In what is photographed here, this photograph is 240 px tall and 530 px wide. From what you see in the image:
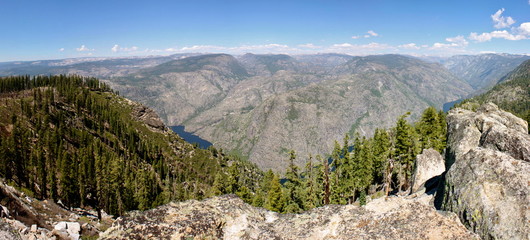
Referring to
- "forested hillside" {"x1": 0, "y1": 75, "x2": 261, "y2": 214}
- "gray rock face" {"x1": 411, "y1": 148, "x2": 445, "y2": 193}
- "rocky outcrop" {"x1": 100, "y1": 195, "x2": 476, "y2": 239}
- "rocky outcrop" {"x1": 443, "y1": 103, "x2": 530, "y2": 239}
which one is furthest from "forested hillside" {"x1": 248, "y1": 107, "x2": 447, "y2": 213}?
"rocky outcrop" {"x1": 100, "y1": 195, "x2": 476, "y2": 239}

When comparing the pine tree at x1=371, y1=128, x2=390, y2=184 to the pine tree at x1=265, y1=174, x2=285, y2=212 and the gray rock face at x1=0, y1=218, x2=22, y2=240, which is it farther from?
the gray rock face at x1=0, y1=218, x2=22, y2=240

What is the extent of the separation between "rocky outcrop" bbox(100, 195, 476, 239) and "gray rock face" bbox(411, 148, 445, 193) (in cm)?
3496

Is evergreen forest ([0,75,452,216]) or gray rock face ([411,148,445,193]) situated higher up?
gray rock face ([411,148,445,193])

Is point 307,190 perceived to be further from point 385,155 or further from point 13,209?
point 13,209

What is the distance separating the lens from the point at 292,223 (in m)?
12.8

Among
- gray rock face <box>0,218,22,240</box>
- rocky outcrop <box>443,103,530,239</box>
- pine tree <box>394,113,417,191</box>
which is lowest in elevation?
pine tree <box>394,113,417,191</box>

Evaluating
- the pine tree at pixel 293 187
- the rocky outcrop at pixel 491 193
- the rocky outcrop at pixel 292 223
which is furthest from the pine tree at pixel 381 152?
the rocky outcrop at pixel 292 223

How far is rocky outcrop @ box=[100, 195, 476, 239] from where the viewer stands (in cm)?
1064

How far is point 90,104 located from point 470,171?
229476 millimetres

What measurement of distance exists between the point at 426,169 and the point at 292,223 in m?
38.7

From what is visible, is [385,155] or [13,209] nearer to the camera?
[13,209]

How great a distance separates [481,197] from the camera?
16.9 m

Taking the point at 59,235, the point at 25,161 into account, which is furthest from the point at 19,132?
the point at 59,235

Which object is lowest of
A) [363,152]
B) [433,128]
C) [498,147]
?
[363,152]
